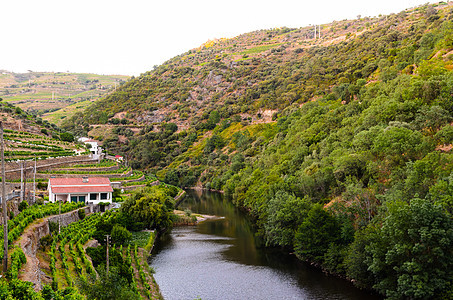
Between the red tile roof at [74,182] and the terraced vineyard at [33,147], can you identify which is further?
the terraced vineyard at [33,147]

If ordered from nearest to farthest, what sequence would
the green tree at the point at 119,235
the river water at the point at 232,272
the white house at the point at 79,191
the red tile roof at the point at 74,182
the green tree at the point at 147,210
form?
the river water at the point at 232,272, the green tree at the point at 119,235, the green tree at the point at 147,210, the white house at the point at 79,191, the red tile roof at the point at 74,182

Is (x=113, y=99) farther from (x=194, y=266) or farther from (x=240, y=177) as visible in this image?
(x=194, y=266)

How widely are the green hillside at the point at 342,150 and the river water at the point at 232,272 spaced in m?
2.37

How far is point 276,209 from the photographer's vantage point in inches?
2137

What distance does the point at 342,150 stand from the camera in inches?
2438

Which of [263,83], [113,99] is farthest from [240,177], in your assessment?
[113,99]

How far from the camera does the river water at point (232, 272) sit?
3734 cm

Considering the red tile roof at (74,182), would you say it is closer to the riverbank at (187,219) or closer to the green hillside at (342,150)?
the riverbank at (187,219)

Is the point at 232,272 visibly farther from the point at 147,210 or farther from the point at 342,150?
the point at 342,150

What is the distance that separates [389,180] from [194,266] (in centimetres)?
2469

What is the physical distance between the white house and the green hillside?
25202mm

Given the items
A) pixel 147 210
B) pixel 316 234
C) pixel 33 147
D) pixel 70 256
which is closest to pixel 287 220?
pixel 316 234

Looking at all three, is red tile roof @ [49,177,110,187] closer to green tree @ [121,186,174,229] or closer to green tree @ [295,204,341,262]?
green tree @ [121,186,174,229]

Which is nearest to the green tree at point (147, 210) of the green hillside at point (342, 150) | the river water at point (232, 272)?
the river water at point (232, 272)
